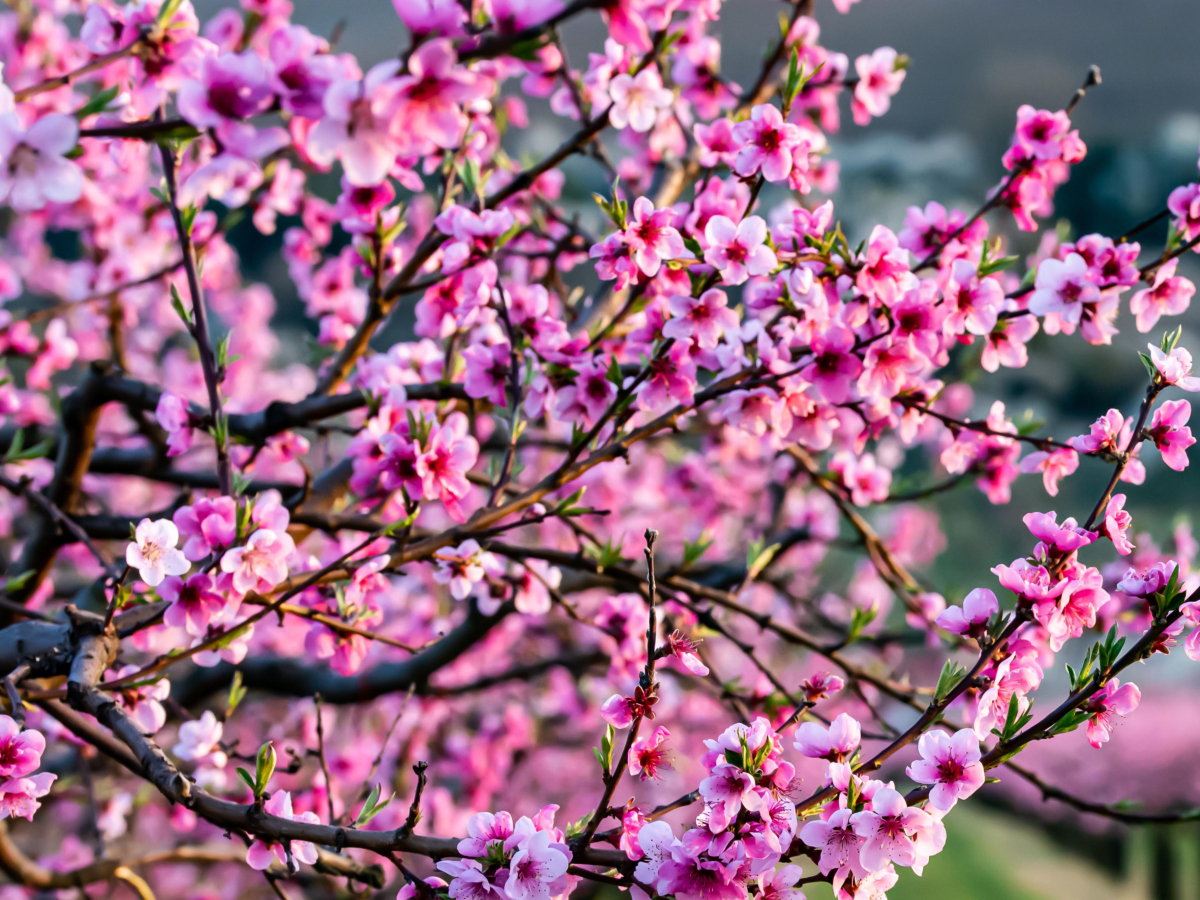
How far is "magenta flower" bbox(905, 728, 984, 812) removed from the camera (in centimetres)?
120

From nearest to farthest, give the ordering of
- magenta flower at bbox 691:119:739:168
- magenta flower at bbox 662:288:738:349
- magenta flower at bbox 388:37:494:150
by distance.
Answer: magenta flower at bbox 388:37:494:150 → magenta flower at bbox 662:288:738:349 → magenta flower at bbox 691:119:739:168

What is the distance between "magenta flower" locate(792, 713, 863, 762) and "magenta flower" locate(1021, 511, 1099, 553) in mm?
478

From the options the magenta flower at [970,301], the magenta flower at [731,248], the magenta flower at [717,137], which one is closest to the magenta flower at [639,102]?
the magenta flower at [717,137]

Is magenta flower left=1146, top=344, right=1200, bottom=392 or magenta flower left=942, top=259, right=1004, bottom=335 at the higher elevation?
magenta flower left=942, top=259, right=1004, bottom=335

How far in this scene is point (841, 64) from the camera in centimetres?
282

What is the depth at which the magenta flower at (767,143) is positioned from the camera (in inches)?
69.8

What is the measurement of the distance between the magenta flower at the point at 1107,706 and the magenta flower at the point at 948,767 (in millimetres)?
233

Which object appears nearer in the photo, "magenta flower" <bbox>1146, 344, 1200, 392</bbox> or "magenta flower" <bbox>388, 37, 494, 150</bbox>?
"magenta flower" <bbox>388, 37, 494, 150</bbox>

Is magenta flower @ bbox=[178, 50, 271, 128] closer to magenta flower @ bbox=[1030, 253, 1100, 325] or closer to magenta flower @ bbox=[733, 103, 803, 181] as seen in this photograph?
magenta flower @ bbox=[733, 103, 803, 181]

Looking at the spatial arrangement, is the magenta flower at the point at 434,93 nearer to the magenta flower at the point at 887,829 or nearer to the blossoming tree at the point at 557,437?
the blossoming tree at the point at 557,437

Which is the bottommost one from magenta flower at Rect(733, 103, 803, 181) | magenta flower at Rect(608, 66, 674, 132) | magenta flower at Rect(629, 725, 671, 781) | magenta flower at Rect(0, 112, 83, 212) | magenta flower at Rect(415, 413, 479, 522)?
magenta flower at Rect(629, 725, 671, 781)

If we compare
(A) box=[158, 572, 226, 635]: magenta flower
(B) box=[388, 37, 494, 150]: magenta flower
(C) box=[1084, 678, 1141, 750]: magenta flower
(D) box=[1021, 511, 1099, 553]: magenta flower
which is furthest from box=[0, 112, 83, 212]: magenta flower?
(C) box=[1084, 678, 1141, 750]: magenta flower

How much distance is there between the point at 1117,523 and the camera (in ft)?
4.72

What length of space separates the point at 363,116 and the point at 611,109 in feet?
3.84
